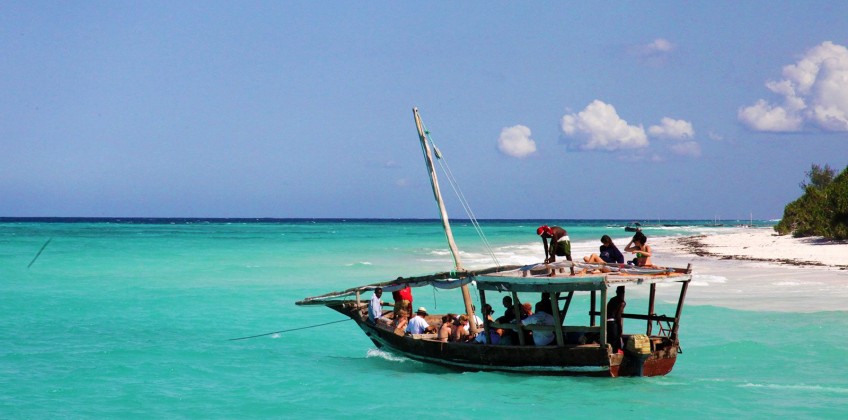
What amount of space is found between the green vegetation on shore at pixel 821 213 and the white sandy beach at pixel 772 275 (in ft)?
3.30

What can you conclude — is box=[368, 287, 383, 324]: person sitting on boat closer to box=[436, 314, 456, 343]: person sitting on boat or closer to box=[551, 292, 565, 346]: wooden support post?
box=[436, 314, 456, 343]: person sitting on boat

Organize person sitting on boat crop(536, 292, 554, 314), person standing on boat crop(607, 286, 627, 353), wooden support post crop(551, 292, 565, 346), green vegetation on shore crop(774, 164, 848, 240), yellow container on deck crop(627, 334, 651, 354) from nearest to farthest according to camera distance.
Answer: wooden support post crop(551, 292, 565, 346) → yellow container on deck crop(627, 334, 651, 354) → person standing on boat crop(607, 286, 627, 353) → person sitting on boat crop(536, 292, 554, 314) → green vegetation on shore crop(774, 164, 848, 240)

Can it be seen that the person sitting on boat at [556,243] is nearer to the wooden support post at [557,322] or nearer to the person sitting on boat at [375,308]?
the wooden support post at [557,322]

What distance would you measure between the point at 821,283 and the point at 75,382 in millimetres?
22805

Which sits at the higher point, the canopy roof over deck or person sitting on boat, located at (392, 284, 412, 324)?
the canopy roof over deck

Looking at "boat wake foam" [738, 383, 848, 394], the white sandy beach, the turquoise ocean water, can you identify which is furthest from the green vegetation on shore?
"boat wake foam" [738, 383, 848, 394]

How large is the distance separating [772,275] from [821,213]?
19137 millimetres

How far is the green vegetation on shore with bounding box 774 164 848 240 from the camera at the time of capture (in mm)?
44000

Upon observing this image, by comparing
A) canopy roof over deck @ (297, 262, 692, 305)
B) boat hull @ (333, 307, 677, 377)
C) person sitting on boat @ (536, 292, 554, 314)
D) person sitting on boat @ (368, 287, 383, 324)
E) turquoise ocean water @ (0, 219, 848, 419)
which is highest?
canopy roof over deck @ (297, 262, 692, 305)

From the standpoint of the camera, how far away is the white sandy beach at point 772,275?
24.0 meters

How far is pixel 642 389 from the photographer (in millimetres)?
13852

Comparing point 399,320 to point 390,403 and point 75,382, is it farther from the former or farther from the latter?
point 75,382

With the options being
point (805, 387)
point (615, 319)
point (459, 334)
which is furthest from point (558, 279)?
point (805, 387)

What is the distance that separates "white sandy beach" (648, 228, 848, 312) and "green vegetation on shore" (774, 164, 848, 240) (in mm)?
1005
